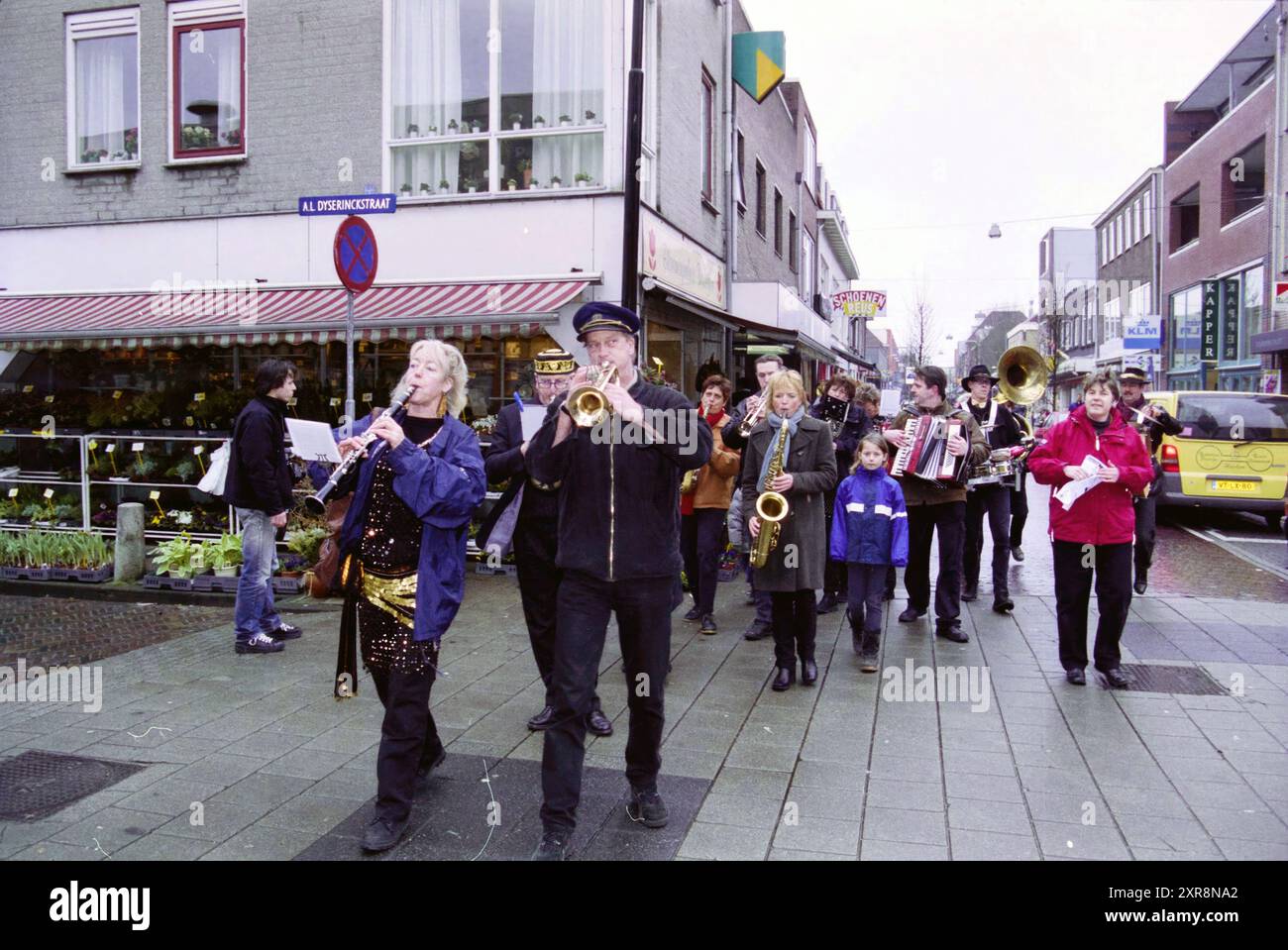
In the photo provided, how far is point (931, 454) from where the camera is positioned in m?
7.25

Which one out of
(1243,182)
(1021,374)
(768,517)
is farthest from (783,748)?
(1243,182)

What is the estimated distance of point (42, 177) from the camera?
12.6 m

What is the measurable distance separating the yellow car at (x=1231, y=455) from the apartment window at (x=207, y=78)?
482 inches

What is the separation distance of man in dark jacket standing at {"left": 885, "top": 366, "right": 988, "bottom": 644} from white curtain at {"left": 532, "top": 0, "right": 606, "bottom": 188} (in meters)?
5.09

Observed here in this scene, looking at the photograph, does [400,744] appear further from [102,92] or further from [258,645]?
[102,92]

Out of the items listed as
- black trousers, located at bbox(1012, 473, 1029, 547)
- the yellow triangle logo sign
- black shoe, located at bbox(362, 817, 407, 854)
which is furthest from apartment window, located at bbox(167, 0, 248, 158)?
black shoe, located at bbox(362, 817, 407, 854)

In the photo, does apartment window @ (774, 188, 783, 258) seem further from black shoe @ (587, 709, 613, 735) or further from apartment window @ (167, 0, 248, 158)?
black shoe @ (587, 709, 613, 735)

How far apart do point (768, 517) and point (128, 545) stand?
21.7 ft

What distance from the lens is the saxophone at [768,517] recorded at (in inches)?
234

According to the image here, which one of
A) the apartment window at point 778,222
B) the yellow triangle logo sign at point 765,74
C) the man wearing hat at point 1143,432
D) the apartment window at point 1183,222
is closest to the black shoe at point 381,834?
the man wearing hat at point 1143,432

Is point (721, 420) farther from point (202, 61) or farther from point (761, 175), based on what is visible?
point (761, 175)

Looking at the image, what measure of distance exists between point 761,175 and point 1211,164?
59.8ft

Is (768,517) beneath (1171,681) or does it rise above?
above
